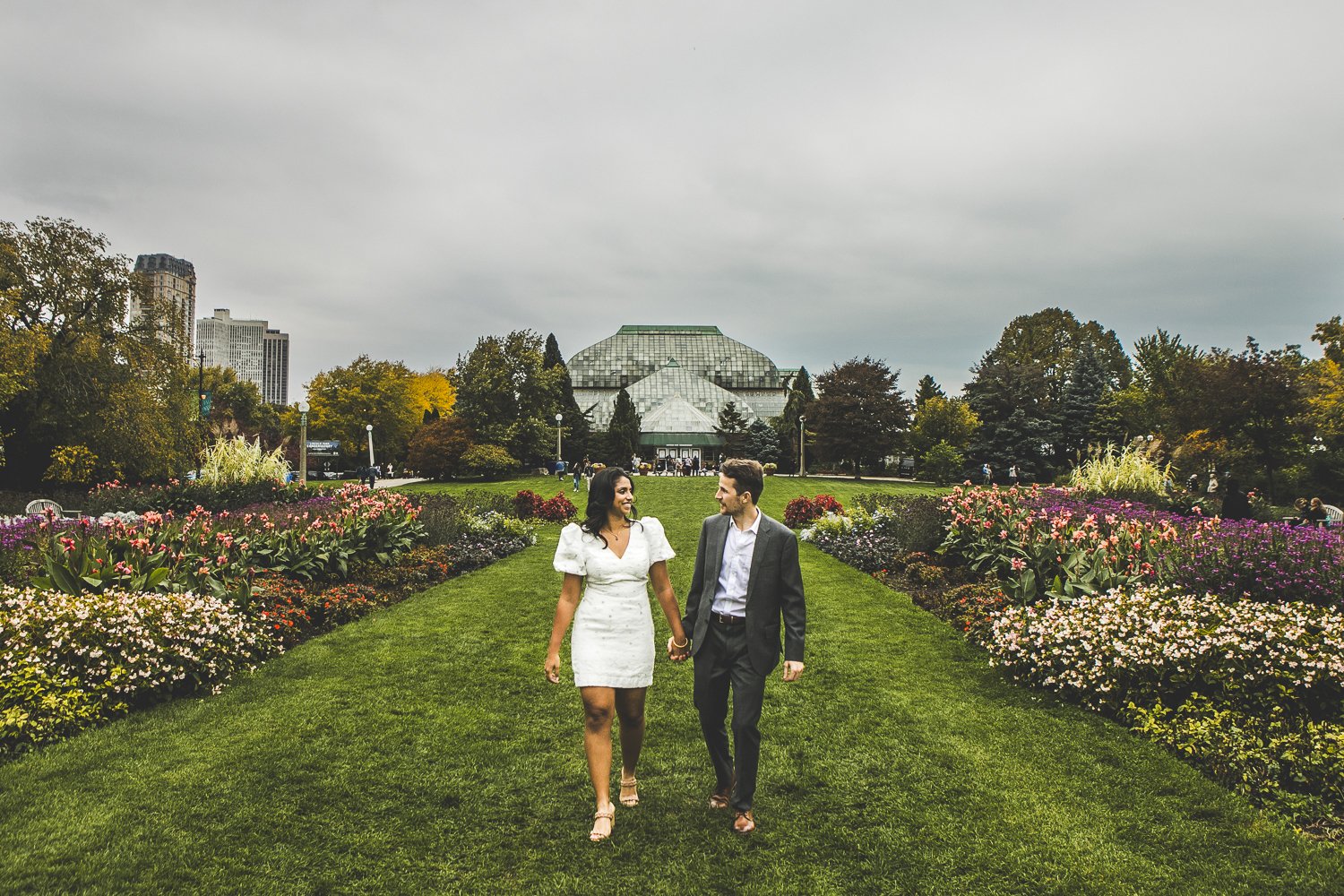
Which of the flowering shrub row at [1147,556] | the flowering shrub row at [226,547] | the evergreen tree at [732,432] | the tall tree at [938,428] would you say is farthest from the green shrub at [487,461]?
the flowering shrub row at [1147,556]

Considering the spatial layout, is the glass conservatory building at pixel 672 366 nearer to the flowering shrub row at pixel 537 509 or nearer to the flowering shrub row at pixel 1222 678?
the flowering shrub row at pixel 537 509

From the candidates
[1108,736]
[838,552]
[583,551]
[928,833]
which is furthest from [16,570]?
[838,552]

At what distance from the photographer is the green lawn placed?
340cm

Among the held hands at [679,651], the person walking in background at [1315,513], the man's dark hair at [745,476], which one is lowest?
the held hands at [679,651]

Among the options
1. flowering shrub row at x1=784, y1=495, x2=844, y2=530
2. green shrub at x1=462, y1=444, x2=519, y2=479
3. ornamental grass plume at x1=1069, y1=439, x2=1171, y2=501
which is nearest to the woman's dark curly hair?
flowering shrub row at x1=784, y1=495, x2=844, y2=530

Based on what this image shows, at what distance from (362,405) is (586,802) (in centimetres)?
4120

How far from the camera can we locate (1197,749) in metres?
4.55

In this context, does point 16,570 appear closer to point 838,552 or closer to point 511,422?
point 838,552

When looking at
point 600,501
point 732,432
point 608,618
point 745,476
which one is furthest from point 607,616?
point 732,432

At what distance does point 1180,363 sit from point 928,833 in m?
33.4

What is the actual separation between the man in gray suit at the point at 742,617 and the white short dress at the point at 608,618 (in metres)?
0.21

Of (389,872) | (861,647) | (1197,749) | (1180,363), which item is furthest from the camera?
(1180,363)

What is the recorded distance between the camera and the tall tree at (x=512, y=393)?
3666 centimetres

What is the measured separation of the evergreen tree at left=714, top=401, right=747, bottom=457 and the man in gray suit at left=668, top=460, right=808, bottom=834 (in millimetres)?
45301
